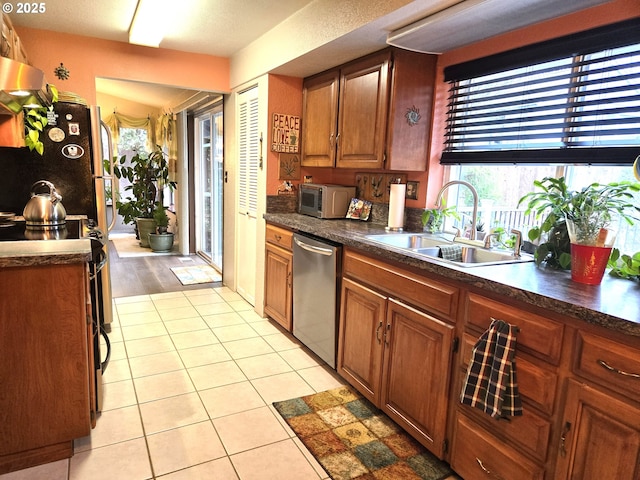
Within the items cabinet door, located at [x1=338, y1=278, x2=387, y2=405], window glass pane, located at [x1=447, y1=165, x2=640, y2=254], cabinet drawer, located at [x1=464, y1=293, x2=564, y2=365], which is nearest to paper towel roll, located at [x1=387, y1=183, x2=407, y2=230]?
window glass pane, located at [x1=447, y1=165, x2=640, y2=254]

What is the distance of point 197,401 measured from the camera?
7.71 ft

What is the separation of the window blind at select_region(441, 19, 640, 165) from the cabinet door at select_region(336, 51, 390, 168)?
430 millimetres

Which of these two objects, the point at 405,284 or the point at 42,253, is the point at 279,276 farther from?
the point at 42,253

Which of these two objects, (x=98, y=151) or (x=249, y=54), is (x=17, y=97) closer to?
(x=98, y=151)

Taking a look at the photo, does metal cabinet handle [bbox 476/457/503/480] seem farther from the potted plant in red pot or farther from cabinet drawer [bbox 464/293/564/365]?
the potted plant in red pot

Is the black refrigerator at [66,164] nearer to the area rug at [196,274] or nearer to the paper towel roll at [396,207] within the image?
the area rug at [196,274]

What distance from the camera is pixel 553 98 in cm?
204

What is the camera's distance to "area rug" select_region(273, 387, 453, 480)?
1841 mm

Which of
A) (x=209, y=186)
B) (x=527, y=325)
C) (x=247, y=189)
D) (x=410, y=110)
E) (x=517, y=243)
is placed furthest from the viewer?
(x=209, y=186)

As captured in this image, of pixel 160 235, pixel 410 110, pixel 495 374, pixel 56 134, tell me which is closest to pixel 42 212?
pixel 56 134

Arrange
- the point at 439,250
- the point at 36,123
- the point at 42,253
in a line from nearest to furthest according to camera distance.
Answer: the point at 42,253 < the point at 439,250 < the point at 36,123

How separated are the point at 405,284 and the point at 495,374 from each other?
1.99 feet

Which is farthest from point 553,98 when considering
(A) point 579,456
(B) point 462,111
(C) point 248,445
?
(C) point 248,445

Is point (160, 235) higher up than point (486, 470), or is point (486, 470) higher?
point (160, 235)
